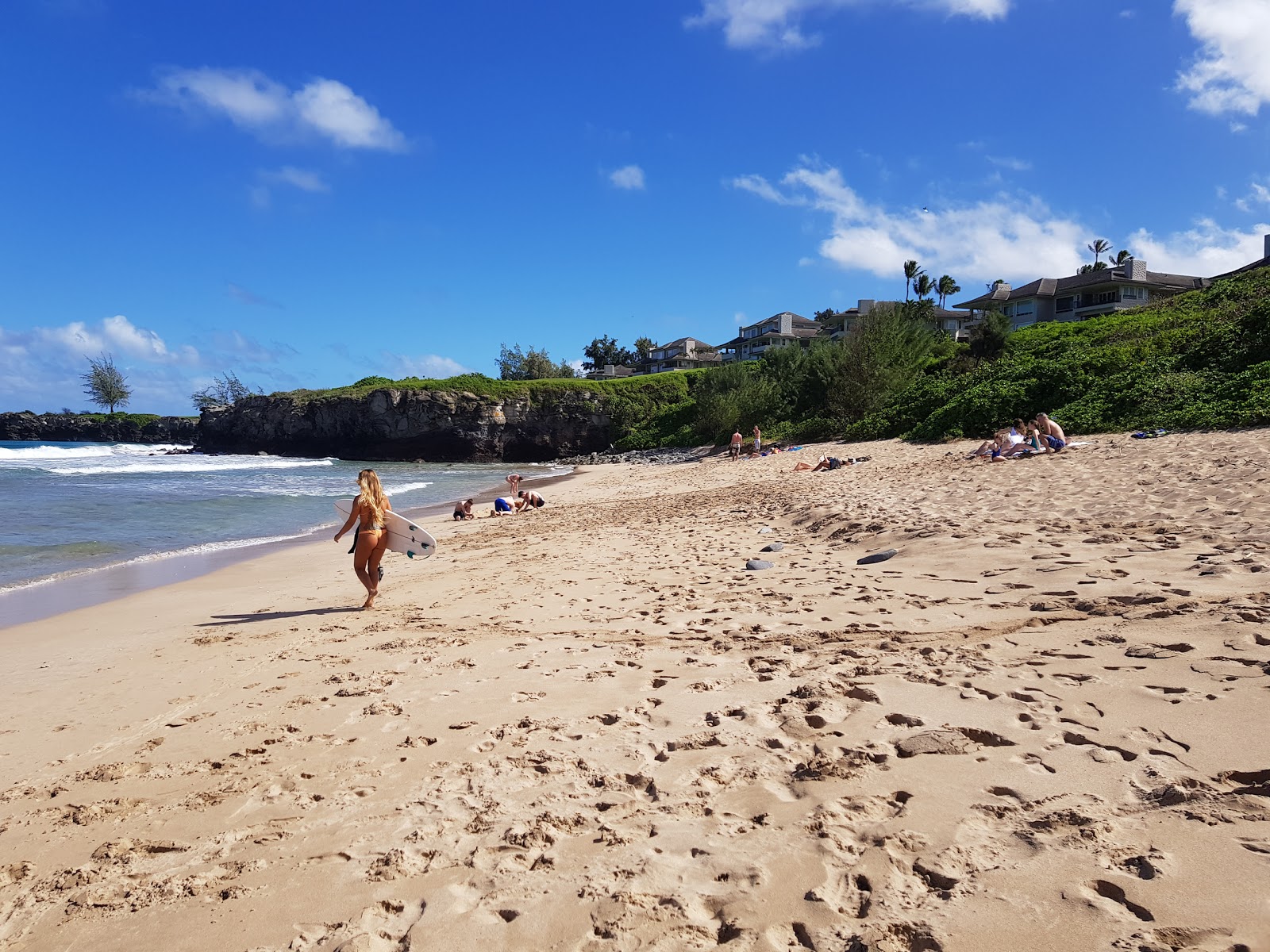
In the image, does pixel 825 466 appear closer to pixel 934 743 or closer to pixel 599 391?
pixel 934 743

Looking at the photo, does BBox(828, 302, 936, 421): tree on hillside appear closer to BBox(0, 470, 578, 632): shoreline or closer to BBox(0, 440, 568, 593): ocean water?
BBox(0, 440, 568, 593): ocean water

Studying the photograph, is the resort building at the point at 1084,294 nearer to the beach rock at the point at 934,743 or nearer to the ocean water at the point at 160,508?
the ocean water at the point at 160,508

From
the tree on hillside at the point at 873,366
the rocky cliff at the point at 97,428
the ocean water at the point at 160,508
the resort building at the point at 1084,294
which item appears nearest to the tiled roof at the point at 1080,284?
the resort building at the point at 1084,294

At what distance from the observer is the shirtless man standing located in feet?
51.3

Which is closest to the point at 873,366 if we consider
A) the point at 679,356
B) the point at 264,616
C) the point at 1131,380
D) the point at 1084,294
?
the point at 1131,380

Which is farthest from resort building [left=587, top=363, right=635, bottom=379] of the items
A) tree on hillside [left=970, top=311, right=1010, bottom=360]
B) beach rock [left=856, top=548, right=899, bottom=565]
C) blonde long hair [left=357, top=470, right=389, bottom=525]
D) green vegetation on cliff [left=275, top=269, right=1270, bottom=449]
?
beach rock [left=856, top=548, right=899, bottom=565]

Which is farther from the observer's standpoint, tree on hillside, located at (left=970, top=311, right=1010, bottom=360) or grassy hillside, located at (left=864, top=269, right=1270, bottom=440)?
tree on hillside, located at (left=970, top=311, right=1010, bottom=360)

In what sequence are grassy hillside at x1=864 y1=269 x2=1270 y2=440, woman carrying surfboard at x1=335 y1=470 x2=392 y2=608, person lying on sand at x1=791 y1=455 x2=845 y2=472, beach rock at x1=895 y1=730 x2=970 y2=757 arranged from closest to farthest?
beach rock at x1=895 y1=730 x2=970 y2=757
woman carrying surfboard at x1=335 y1=470 x2=392 y2=608
grassy hillside at x1=864 y1=269 x2=1270 y2=440
person lying on sand at x1=791 y1=455 x2=845 y2=472

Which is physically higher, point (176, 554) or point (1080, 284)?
point (1080, 284)

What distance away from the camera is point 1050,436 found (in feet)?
52.4

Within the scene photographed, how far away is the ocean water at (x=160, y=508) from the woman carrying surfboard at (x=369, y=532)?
222 inches

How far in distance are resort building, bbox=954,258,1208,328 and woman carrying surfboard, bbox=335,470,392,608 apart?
184ft

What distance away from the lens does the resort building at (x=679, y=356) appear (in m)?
98.6

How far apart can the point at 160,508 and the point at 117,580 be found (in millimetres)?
11267
